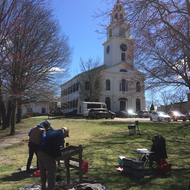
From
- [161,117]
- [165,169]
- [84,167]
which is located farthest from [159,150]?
[161,117]

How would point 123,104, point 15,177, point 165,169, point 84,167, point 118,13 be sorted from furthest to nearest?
point 123,104
point 118,13
point 84,167
point 15,177
point 165,169

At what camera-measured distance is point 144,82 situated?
12.8 metres

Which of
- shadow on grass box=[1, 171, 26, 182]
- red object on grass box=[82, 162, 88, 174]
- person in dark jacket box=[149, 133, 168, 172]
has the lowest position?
shadow on grass box=[1, 171, 26, 182]

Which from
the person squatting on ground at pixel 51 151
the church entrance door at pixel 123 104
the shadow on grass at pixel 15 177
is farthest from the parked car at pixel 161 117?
the person squatting on ground at pixel 51 151

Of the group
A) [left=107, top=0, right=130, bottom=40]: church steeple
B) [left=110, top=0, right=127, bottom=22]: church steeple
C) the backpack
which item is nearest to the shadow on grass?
the backpack

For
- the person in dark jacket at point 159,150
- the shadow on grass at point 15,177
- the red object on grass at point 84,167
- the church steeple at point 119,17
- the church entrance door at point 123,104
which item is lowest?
the shadow on grass at point 15,177

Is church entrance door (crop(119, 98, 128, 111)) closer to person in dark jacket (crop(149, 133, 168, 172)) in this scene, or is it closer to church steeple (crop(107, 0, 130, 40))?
church steeple (crop(107, 0, 130, 40))

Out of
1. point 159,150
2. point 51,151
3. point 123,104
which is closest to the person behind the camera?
point 51,151

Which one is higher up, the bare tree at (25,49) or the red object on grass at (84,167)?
the bare tree at (25,49)

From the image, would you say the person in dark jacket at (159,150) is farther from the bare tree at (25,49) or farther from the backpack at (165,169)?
the bare tree at (25,49)

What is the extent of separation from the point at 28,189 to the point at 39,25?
12.7 m

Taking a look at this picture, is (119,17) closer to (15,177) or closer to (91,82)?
(15,177)

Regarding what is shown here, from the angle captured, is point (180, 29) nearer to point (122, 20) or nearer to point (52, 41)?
point (122, 20)

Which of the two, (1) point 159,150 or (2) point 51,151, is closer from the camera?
(2) point 51,151
